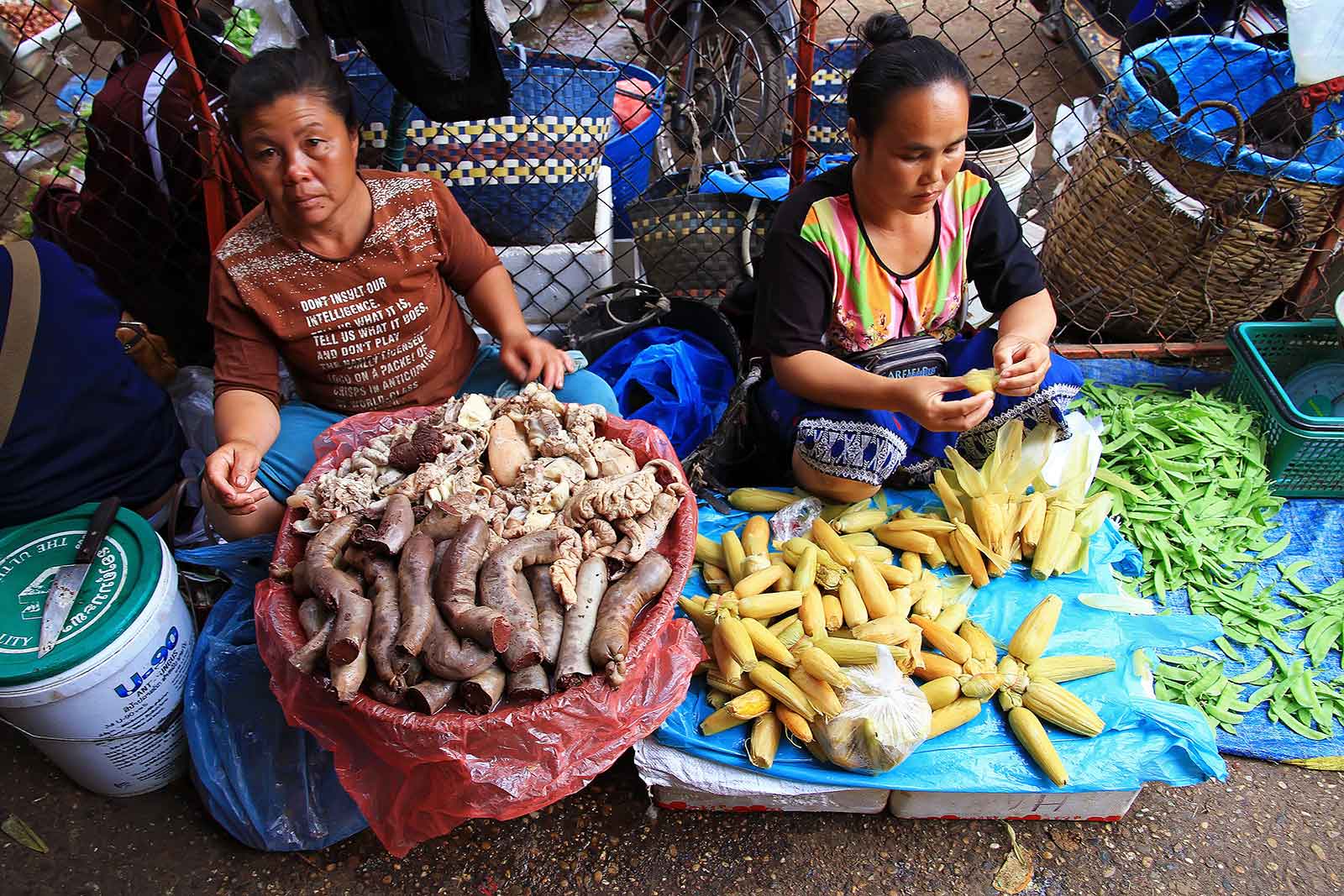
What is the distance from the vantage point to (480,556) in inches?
81.2

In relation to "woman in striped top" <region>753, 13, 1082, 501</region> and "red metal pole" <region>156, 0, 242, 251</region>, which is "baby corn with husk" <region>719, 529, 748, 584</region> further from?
"red metal pole" <region>156, 0, 242, 251</region>

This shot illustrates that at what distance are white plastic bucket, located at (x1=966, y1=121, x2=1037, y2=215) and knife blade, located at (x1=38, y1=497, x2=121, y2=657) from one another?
342 centimetres

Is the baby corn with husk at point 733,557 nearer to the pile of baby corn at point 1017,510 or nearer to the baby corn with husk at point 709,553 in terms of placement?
the baby corn with husk at point 709,553

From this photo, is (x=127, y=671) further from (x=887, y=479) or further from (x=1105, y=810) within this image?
(x=1105, y=810)

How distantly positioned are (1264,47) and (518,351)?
3.64 meters

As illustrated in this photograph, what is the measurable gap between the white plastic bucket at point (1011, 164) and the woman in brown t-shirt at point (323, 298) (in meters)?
2.13

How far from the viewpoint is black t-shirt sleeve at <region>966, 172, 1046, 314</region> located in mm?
2781

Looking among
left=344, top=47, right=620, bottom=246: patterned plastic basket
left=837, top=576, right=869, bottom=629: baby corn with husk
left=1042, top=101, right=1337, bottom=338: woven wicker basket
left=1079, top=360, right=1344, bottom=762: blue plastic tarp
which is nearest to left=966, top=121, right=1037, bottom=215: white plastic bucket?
left=1042, top=101, right=1337, bottom=338: woven wicker basket

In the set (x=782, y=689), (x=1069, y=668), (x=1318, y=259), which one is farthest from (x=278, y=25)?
(x=1318, y=259)

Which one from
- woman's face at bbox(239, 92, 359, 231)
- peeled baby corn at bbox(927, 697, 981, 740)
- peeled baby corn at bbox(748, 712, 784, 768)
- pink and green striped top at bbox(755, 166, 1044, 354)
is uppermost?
woman's face at bbox(239, 92, 359, 231)

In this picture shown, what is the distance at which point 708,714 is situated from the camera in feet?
7.95

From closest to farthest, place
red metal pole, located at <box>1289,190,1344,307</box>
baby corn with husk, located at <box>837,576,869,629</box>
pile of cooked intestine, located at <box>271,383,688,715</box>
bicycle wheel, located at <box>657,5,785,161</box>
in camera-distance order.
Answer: pile of cooked intestine, located at <box>271,383,688,715</box> → baby corn with husk, located at <box>837,576,869,629</box> → red metal pole, located at <box>1289,190,1344,307</box> → bicycle wheel, located at <box>657,5,785,161</box>

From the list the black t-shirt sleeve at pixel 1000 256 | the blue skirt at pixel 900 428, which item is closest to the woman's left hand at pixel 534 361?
the blue skirt at pixel 900 428

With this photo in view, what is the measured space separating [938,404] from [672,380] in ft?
3.92
